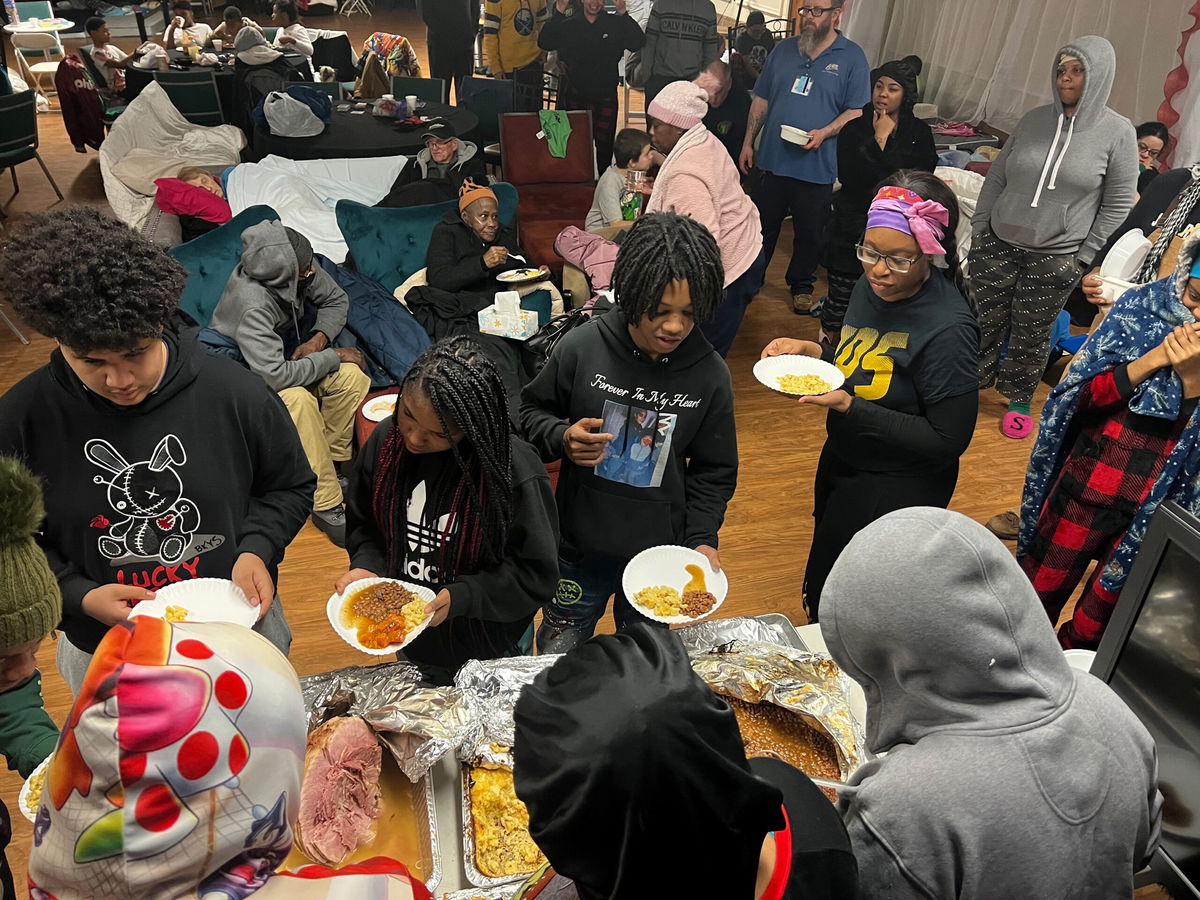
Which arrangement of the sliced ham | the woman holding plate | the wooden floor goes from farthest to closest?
the wooden floor
the woman holding plate
the sliced ham

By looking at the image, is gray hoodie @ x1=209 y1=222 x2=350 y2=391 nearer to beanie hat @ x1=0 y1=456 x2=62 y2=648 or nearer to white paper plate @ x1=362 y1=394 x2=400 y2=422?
white paper plate @ x1=362 y1=394 x2=400 y2=422

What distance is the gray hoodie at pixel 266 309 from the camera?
10.6 feet

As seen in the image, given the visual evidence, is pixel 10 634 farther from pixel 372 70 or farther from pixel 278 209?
pixel 372 70

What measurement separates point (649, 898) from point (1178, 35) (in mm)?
A: 7069

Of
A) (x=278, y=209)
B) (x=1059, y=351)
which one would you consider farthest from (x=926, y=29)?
(x=278, y=209)

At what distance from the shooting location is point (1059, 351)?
4.64 metres

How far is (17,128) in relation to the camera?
18.2 feet

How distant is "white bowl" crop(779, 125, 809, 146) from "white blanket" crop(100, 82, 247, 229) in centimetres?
354

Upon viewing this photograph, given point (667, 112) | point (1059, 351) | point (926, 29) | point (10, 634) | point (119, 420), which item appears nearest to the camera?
point (10, 634)

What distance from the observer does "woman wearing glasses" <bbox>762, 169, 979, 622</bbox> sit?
6.92 ft

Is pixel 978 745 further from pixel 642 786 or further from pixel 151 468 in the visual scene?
pixel 151 468

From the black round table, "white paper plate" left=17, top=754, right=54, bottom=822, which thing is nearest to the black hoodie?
"white paper plate" left=17, top=754, right=54, bottom=822

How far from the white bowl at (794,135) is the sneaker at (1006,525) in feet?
7.72

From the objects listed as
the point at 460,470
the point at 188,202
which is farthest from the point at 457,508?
the point at 188,202
